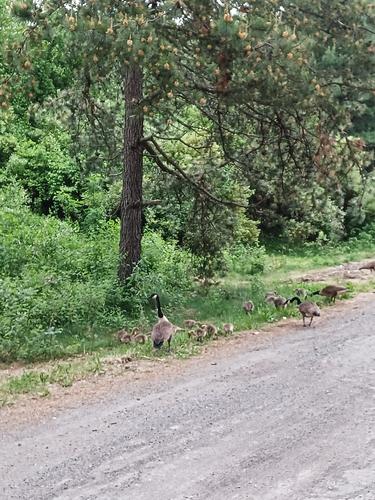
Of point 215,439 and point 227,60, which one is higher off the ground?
point 227,60

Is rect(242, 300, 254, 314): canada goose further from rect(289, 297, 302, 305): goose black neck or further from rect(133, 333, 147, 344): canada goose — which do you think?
rect(133, 333, 147, 344): canada goose

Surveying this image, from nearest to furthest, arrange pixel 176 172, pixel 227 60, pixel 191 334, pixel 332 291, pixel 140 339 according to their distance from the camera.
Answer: pixel 227 60, pixel 140 339, pixel 191 334, pixel 332 291, pixel 176 172

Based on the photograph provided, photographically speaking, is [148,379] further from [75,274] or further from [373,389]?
[75,274]

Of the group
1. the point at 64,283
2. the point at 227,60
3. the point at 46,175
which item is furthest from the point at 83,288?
the point at 46,175

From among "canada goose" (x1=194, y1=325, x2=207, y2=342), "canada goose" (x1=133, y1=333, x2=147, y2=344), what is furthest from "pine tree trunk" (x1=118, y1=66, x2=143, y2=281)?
"canada goose" (x1=194, y1=325, x2=207, y2=342)

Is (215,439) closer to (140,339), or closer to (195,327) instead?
(140,339)

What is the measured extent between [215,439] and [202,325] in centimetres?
415

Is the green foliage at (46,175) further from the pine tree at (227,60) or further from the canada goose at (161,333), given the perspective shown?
the canada goose at (161,333)

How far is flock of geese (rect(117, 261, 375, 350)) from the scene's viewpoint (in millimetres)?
9008

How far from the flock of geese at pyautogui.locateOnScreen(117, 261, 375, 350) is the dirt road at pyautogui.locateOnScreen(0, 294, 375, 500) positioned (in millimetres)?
645

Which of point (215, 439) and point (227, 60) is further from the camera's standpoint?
point (227, 60)

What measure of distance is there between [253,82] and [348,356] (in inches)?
158

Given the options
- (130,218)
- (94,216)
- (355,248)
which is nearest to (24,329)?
(130,218)

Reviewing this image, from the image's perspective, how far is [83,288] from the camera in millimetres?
10953
